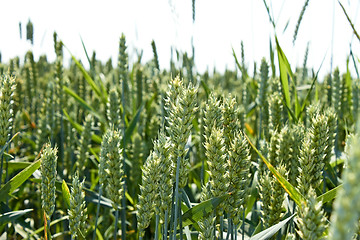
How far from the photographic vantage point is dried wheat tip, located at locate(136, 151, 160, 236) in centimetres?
108

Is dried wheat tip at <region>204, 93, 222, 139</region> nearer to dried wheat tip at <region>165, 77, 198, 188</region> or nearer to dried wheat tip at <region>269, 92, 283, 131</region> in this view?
dried wheat tip at <region>165, 77, 198, 188</region>

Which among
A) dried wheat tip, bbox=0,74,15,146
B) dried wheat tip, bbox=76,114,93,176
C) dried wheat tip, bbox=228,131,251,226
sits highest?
dried wheat tip, bbox=0,74,15,146

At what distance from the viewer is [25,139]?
3.10 meters

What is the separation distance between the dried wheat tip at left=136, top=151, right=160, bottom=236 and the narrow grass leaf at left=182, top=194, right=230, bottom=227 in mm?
141

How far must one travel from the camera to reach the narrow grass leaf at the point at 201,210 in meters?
1.09

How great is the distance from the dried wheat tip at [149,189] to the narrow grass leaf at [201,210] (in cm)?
14

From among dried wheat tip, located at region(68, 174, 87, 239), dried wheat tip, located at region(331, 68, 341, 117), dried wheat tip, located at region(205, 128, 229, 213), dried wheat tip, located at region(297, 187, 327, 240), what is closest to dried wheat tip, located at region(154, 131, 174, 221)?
dried wheat tip, located at region(205, 128, 229, 213)

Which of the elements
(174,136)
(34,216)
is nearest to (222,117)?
(174,136)

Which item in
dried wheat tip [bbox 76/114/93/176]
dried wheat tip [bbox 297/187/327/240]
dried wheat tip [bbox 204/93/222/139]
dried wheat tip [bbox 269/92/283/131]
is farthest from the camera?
dried wheat tip [bbox 76/114/93/176]

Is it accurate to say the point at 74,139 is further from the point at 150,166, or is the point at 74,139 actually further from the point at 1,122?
the point at 150,166

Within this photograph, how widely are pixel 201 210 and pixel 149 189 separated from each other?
20 cm

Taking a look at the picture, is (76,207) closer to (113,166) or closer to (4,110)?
(113,166)

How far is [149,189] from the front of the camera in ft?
3.70

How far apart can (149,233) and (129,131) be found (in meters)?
0.71
